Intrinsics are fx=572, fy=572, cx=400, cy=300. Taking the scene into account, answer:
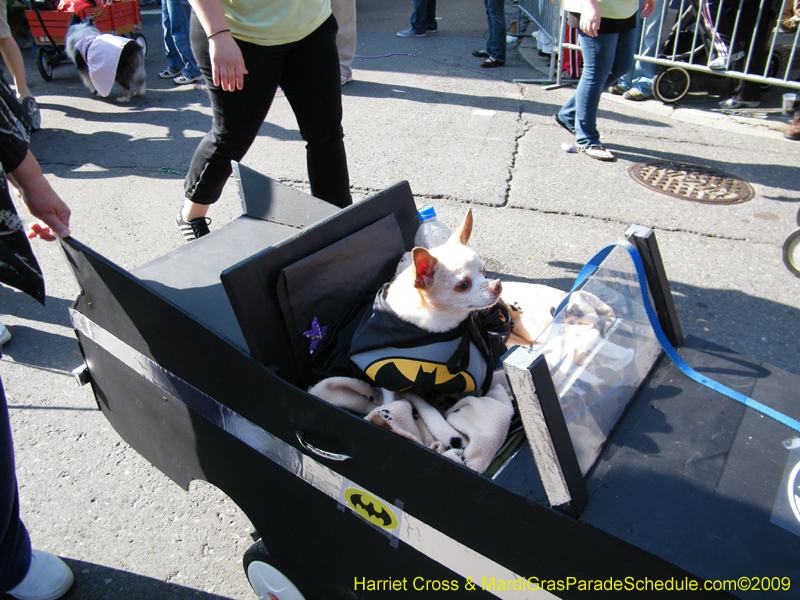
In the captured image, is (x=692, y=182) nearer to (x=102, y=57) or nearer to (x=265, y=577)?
(x=265, y=577)

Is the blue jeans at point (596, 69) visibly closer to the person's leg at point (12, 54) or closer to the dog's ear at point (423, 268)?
the dog's ear at point (423, 268)

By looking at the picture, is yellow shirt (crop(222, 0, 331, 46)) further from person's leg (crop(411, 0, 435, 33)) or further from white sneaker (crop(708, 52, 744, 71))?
person's leg (crop(411, 0, 435, 33))

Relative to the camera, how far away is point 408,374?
1.55 meters

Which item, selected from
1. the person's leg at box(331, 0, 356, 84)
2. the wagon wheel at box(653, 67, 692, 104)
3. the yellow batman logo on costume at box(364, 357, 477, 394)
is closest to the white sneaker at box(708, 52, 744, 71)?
the wagon wheel at box(653, 67, 692, 104)

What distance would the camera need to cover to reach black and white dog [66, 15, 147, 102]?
6.06 m

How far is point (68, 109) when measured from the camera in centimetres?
627

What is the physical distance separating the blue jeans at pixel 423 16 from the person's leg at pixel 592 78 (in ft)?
16.6

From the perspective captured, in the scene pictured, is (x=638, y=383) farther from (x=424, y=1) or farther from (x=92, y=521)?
(x=424, y=1)

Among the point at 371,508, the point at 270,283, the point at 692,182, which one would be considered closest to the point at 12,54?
the point at 270,283

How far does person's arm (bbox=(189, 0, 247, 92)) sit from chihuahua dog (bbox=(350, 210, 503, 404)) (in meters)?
1.21

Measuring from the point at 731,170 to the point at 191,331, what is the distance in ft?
15.2

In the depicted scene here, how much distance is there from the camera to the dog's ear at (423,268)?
157 cm

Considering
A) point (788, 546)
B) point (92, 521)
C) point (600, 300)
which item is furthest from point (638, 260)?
point (92, 521)
